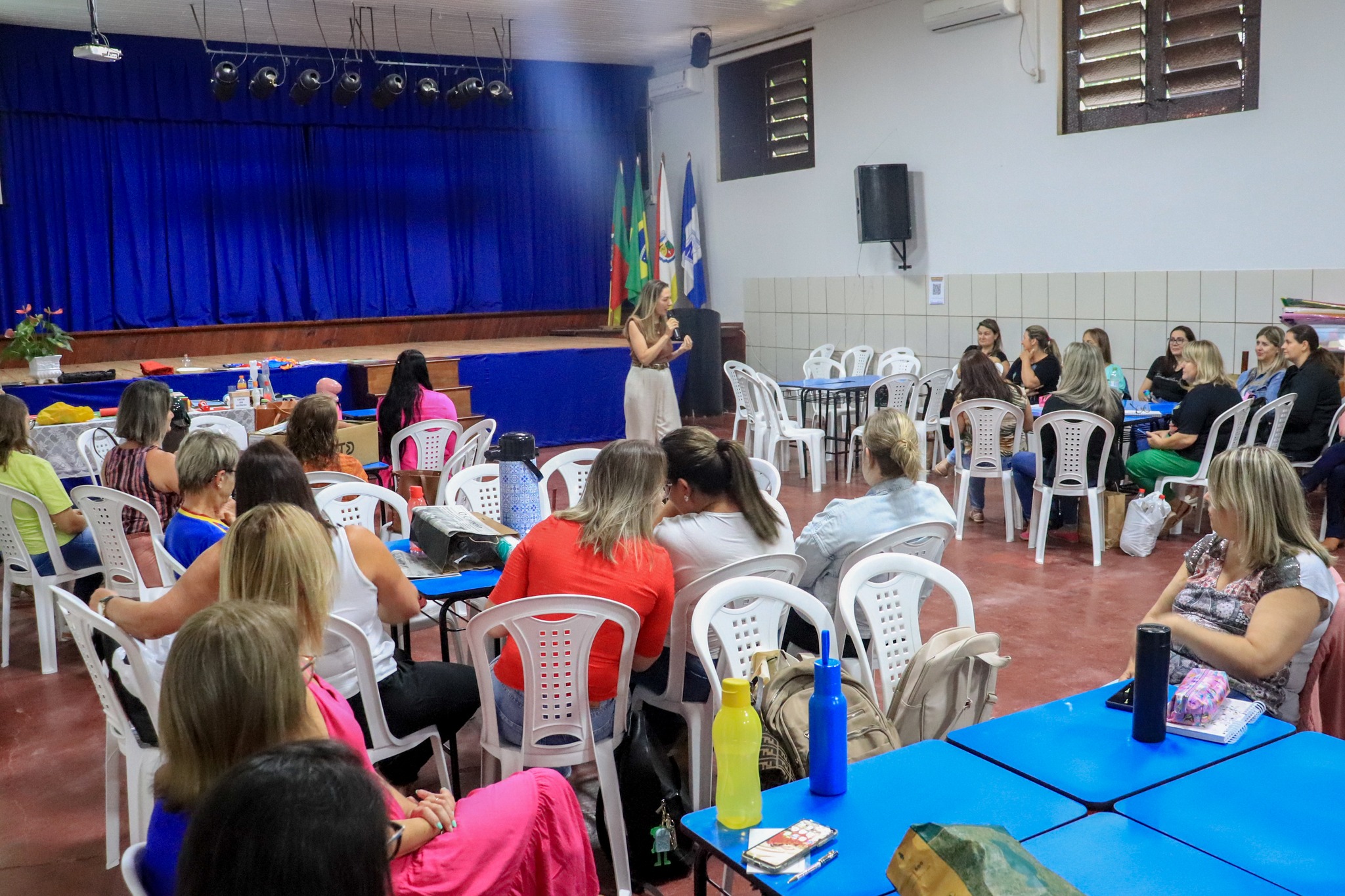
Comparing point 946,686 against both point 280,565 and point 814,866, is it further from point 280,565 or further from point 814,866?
point 280,565

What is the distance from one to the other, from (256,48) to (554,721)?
9902 millimetres

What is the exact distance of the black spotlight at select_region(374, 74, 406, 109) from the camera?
31.9ft

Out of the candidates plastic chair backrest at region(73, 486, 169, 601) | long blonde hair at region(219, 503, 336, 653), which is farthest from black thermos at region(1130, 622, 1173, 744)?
plastic chair backrest at region(73, 486, 169, 601)

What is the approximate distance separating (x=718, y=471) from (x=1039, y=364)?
16.1ft

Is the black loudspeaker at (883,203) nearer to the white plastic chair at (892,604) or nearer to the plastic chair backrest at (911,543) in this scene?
the plastic chair backrest at (911,543)

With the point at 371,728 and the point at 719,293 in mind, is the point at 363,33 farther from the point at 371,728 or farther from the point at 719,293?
the point at 371,728

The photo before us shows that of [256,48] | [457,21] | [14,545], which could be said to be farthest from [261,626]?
[256,48]

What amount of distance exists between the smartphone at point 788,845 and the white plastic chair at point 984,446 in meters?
4.61

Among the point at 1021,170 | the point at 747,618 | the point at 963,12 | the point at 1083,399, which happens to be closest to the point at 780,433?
the point at 1083,399

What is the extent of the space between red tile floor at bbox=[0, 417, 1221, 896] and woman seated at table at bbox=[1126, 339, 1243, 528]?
1.23 feet

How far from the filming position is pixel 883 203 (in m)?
9.16

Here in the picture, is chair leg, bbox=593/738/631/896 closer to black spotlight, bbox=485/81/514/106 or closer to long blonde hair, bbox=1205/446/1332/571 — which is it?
long blonde hair, bbox=1205/446/1332/571

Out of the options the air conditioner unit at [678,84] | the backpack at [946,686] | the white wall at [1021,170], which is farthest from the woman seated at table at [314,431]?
the air conditioner unit at [678,84]

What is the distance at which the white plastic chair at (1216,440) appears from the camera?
575 cm
